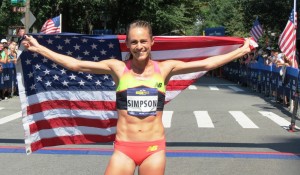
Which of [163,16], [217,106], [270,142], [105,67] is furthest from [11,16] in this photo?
[105,67]

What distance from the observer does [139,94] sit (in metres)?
4.38

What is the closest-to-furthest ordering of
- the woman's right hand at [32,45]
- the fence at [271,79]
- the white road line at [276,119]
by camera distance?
the woman's right hand at [32,45]
the white road line at [276,119]
the fence at [271,79]

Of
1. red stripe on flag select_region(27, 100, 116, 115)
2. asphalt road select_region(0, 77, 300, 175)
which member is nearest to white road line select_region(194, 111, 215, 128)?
asphalt road select_region(0, 77, 300, 175)

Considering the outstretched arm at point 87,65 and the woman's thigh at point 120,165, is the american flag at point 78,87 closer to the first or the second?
the outstretched arm at point 87,65

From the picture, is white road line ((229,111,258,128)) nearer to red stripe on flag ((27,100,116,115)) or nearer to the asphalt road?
the asphalt road

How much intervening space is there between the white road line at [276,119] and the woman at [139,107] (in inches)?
373

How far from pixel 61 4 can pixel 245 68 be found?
52.1 feet

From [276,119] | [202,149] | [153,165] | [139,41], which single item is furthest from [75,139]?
[276,119]

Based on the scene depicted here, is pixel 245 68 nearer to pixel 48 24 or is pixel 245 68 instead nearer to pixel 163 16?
pixel 48 24

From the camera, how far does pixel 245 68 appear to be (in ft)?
94.1

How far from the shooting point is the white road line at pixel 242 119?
43.2ft

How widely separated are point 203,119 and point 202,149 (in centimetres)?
463

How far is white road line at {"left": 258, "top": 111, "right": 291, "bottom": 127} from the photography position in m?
13.5

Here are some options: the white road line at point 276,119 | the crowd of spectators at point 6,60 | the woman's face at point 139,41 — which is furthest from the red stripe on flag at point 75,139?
the crowd of spectators at point 6,60
